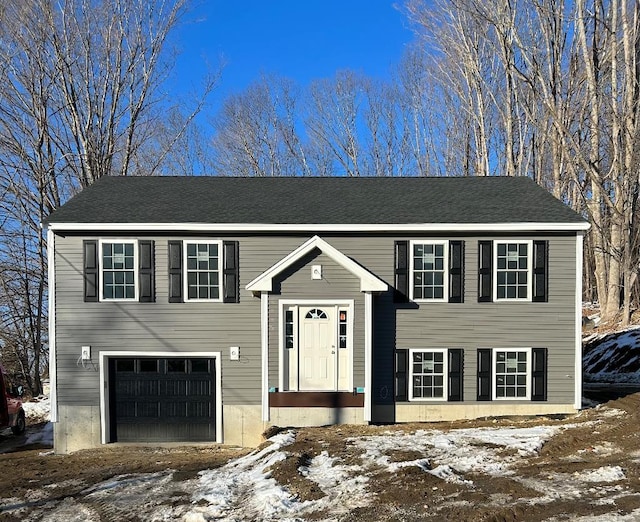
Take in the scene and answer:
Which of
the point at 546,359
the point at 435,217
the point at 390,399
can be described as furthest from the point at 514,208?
the point at 390,399

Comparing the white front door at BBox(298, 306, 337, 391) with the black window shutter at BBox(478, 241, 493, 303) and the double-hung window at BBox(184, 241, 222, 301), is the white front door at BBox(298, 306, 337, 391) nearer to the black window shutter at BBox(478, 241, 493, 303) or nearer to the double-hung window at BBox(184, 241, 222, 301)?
the double-hung window at BBox(184, 241, 222, 301)

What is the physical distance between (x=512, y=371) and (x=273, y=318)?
18.4ft

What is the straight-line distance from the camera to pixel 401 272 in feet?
36.9

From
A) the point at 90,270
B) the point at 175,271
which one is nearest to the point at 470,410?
the point at 175,271

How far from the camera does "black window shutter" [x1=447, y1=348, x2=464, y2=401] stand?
11.1m

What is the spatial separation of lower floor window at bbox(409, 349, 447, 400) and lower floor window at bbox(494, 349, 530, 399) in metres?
1.23

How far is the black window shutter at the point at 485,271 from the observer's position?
11.2m

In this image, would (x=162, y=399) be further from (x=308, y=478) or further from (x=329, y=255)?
(x=308, y=478)

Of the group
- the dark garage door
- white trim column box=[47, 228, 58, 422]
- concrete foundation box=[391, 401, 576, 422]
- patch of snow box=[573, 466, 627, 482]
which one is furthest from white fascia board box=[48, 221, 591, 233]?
patch of snow box=[573, 466, 627, 482]

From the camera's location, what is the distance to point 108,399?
443 inches

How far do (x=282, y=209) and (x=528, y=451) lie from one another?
727 centimetres

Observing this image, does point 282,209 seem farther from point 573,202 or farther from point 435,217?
point 573,202

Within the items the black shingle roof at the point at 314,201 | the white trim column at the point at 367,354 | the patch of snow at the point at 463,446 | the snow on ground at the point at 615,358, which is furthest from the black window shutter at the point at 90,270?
the snow on ground at the point at 615,358

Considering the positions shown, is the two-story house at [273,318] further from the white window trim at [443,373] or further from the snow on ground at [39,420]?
the snow on ground at [39,420]
